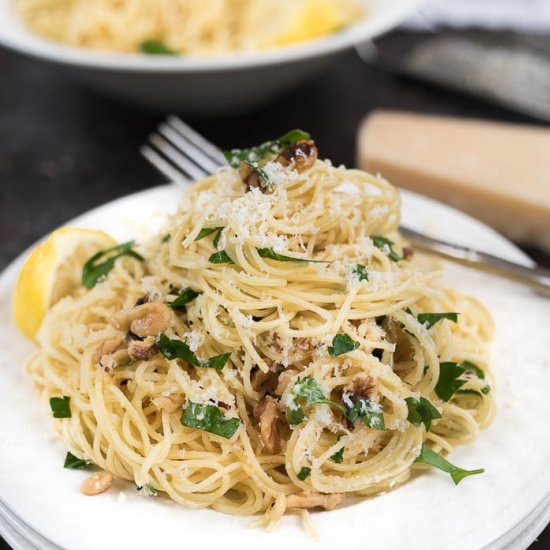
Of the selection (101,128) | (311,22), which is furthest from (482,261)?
(101,128)

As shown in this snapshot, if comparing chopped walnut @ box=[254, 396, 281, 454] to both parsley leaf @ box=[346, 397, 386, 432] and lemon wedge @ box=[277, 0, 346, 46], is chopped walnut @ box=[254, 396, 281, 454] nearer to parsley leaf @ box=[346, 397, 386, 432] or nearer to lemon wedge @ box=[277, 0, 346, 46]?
parsley leaf @ box=[346, 397, 386, 432]

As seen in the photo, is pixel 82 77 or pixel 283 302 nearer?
pixel 283 302

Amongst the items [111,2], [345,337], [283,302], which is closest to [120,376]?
[283,302]

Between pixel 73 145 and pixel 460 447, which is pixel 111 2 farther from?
pixel 460 447

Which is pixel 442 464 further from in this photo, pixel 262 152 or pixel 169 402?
pixel 262 152

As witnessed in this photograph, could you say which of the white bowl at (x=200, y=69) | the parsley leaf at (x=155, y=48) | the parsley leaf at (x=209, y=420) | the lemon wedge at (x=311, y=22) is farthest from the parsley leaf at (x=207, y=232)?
the lemon wedge at (x=311, y=22)
